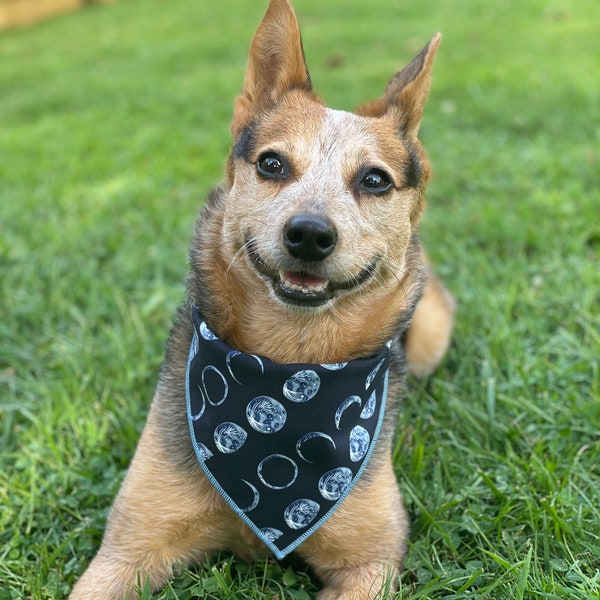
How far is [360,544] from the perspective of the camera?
2918 mm

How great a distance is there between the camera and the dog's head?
2.68m

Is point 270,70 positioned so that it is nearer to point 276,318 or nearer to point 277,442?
point 276,318

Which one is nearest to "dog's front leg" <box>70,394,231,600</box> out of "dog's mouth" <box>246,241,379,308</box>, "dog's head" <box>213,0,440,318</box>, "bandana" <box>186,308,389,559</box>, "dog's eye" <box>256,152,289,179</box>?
"bandana" <box>186,308,389,559</box>

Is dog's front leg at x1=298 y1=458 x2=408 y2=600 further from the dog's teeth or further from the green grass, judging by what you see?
the dog's teeth

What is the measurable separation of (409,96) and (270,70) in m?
0.67

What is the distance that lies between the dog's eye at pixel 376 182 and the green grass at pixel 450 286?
1388mm

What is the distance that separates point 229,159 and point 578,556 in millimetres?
2304

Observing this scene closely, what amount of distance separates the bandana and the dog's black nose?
1.55 ft

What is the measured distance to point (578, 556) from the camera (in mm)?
2902

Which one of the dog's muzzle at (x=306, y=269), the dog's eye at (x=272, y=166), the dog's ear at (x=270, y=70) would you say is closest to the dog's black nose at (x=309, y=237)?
the dog's muzzle at (x=306, y=269)

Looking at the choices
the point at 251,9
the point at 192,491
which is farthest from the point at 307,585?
the point at 251,9

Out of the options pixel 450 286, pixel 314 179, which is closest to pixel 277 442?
pixel 314 179

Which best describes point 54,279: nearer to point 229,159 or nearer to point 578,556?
point 229,159

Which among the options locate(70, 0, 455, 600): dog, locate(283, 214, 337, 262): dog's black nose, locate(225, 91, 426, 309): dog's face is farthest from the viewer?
locate(70, 0, 455, 600): dog
